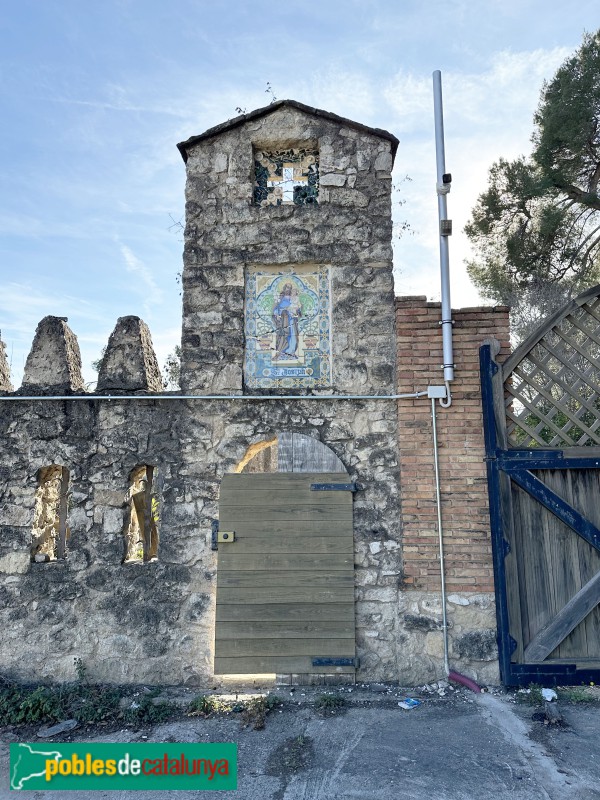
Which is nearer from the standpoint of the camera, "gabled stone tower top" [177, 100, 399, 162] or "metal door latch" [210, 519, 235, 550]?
"metal door latch" [210, 519, 235, 550]

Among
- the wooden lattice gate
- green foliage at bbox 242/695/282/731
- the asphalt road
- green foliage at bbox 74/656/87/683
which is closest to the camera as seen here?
the asphalt road

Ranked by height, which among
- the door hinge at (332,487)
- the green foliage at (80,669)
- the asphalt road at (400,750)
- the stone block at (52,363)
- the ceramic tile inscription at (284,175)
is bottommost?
the asphalt road at (400,750)

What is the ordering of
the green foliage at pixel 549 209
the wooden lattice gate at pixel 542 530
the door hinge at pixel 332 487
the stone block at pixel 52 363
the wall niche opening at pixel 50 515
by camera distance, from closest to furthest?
1. the wooden lattice gate at pixel 542 530
2. the door hinge at pixel 332 487
3. the wall niche opening at pixel 50 515
4. the stone block at pixel 52 363
5. the green foliage at pixel 549 209

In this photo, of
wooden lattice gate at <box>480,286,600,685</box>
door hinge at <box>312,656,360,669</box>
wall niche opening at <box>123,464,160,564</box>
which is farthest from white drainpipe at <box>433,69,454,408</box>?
wall niche opening at <box>123,464,160,564</box>

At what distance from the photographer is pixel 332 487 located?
16.3ft

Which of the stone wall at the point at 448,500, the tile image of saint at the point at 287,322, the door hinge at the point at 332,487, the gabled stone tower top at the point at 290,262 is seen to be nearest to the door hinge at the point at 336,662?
the stone wall at the point at 448,500

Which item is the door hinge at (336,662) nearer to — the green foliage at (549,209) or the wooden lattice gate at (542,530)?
the wooden lattice gate at (542,530)

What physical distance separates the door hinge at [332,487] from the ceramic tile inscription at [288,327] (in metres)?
0.94

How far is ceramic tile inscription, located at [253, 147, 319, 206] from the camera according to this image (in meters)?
5.68

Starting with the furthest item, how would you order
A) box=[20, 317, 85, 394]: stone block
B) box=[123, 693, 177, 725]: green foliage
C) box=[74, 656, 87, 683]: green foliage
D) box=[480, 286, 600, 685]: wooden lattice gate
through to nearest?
box=[20, 317, 85, 394]: stone block, box=[74, 656, 87, 683]: green foliage, box=[480, 286, 600, 685]: wooden lattice gate, box=[123, 693, 177, 725]: green foliage

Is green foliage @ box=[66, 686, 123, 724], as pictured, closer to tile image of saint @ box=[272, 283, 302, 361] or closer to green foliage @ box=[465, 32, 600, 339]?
tile image of saint @ box=[272, 283, 302, 361]

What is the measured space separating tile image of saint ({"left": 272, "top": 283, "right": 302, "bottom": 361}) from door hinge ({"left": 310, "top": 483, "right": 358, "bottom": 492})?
124 centimetres

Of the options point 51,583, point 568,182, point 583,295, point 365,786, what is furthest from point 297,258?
point 568,182

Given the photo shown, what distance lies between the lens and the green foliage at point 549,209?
909 cm
